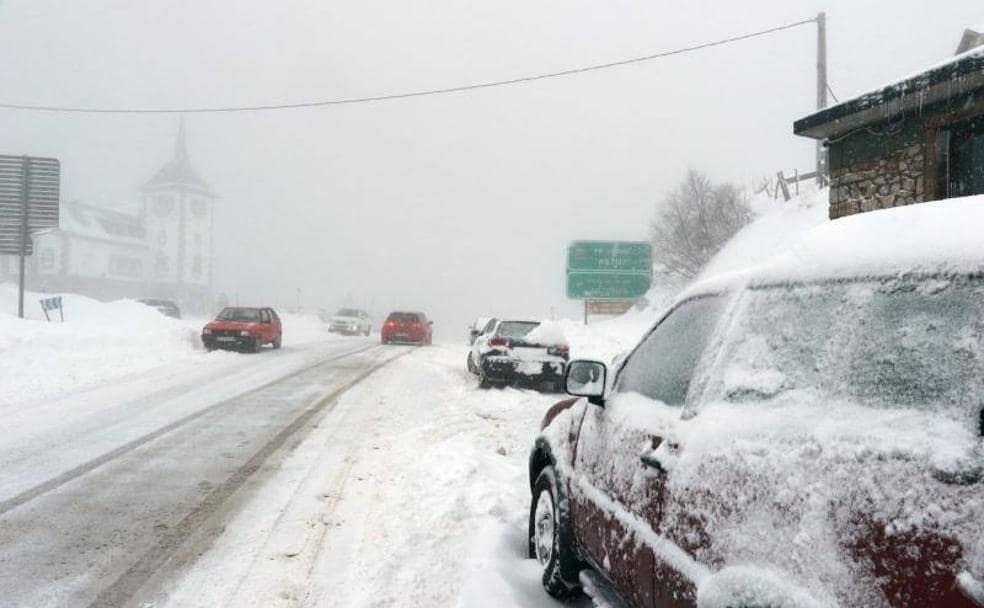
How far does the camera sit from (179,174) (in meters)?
110

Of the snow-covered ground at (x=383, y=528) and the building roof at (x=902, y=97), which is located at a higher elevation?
the building roof at (x=902, y=97)

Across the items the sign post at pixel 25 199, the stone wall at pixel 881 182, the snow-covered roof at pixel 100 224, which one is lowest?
the stone wall at pixel 881 182

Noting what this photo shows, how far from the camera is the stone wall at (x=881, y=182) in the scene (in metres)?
10.3

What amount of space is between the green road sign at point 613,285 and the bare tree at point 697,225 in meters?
8.54

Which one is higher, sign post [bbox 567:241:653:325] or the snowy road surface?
sign post [bbox 567:241:653:325]


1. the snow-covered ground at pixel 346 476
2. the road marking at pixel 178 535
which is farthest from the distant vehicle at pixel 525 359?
the road marking at pixel 178 535

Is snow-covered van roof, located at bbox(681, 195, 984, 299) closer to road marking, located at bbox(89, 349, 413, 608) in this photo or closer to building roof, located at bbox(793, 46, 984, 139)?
road marking, located at bbox(89, 349, 413, 608)

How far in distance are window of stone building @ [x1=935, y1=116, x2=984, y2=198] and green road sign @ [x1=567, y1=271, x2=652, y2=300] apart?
48.2 feet

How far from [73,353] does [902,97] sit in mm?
16927

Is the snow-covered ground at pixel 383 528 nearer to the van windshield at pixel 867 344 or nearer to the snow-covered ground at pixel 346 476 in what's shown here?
the snow-covered ground at pixel 346 476

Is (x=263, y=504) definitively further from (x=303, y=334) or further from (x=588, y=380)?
(x=303, y=334)

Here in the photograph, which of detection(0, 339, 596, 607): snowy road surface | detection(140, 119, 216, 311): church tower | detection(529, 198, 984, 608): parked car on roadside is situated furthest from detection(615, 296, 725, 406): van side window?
detection(140, 119, 216, 311): church tower

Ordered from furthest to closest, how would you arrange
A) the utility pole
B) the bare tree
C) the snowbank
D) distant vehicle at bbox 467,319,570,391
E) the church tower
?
the church tower → the bare tree → the utility pole → distant vehicle at bbox 467,319,570,391 → the snowbank

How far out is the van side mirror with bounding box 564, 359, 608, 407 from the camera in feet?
11.0
